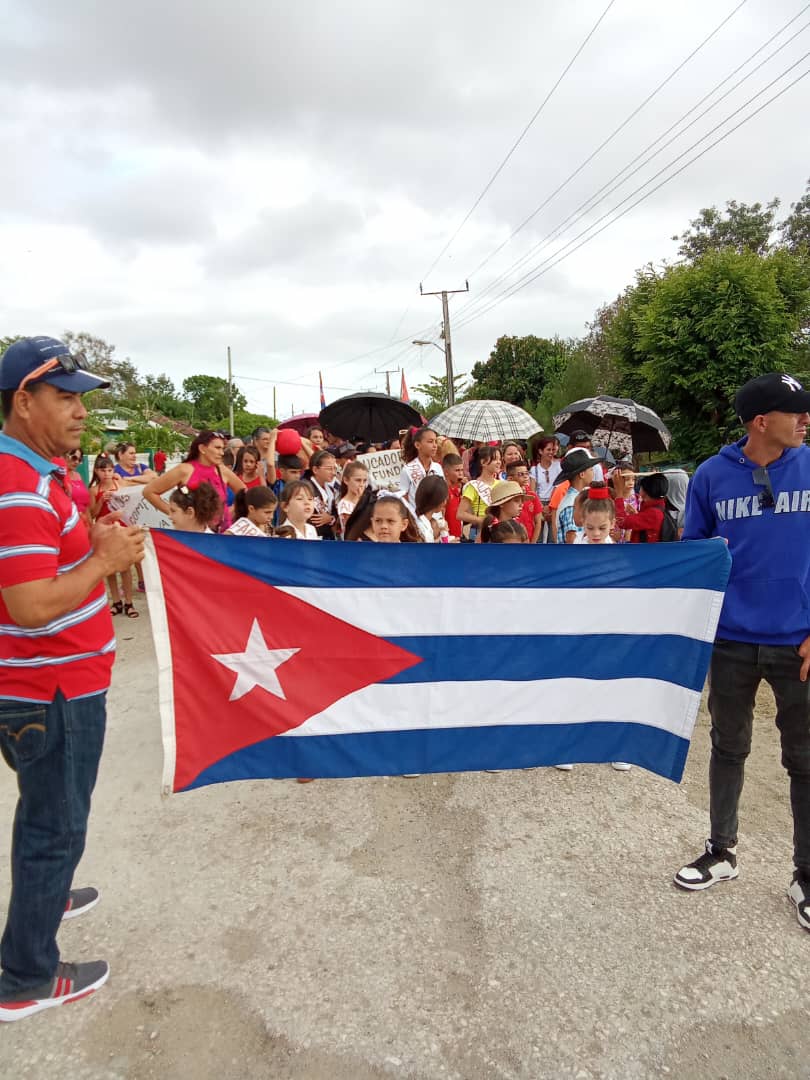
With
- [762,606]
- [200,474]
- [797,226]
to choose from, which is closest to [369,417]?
[200,474]

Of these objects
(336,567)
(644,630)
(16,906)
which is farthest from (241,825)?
(644,630)

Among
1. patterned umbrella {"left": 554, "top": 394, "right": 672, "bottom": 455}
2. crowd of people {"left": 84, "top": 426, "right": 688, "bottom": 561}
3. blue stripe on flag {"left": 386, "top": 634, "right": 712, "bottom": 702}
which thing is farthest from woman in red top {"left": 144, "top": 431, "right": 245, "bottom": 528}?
patterned umbrella {"left": 554, "top": 394, "right": 672, "bottom": 455}

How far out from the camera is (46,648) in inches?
75.1

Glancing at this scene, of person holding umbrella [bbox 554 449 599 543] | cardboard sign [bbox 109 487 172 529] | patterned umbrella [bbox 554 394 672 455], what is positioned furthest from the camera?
patterned umbrella [bbox 554 394 672 455]

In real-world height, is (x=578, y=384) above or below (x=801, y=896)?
above

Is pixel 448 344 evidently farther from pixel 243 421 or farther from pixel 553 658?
pixel 243 421

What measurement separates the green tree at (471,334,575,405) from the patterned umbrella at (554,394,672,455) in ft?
109

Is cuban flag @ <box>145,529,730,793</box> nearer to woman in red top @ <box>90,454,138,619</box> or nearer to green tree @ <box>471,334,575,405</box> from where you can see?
woman in red top @ <box>90,454,138,619</box>

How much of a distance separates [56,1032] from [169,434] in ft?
116

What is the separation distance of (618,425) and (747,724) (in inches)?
319

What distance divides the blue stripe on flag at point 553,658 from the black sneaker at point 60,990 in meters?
1.45

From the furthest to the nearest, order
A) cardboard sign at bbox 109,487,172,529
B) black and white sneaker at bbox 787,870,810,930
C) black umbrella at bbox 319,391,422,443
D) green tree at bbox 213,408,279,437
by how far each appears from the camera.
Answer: green tree at bbox 213,408,279,437 < black umbrella at bbox 319,391,422,443 < cardboard sign at bbox 109,487,172,529 < black and white sneaker at bbox 787,870,810,930

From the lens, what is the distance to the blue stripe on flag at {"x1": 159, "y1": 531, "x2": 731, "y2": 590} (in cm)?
→ 262

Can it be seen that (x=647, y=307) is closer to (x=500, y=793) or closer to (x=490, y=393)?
(x=500, y=793)
